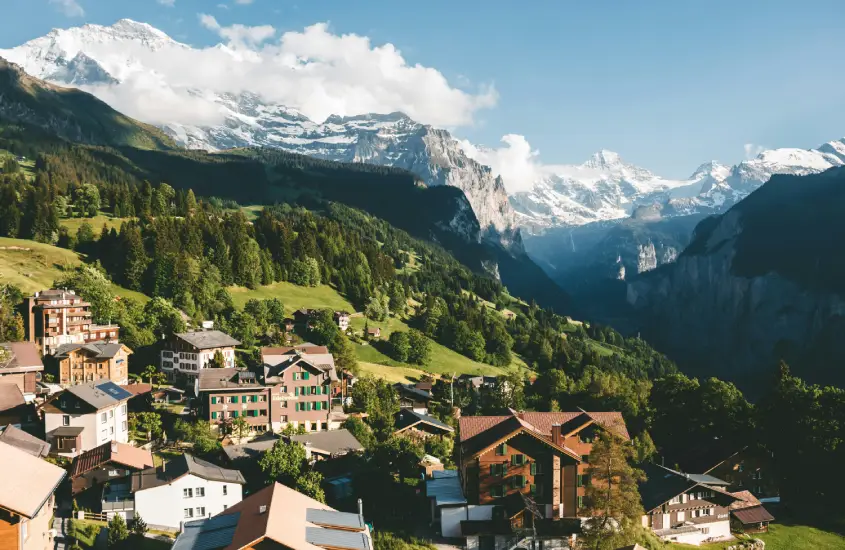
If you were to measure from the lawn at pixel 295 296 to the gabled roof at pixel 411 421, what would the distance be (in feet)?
175

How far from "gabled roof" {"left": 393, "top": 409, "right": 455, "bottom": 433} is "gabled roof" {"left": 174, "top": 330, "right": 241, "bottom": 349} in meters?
27.3

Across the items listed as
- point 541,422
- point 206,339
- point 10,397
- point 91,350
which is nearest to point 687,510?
point 541,422

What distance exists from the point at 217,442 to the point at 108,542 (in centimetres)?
2136

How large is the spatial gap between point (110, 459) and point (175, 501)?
6.36 meters

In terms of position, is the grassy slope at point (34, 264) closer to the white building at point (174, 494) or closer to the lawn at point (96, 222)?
the lawn at point (96, 222)

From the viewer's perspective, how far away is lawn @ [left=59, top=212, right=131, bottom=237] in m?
138

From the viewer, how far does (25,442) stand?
2143 inches

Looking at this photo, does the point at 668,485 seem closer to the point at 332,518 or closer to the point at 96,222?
the point at 332,518

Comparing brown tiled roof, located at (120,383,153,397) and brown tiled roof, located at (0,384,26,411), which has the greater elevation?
brown tiled roof, located at (0,384,26,411)

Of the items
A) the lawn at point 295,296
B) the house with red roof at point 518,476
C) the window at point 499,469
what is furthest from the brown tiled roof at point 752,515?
the lawn at point 295,296

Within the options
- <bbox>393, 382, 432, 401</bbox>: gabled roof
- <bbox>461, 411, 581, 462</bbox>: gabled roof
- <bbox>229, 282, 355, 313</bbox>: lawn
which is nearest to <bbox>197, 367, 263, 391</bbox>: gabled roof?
<bbox>461, 411, 581, 462</bbox>: gabled roof

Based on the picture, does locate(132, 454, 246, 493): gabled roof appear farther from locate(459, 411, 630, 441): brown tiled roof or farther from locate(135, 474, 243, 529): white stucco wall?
locate(459, 411, 630, 441): brown tiled roof

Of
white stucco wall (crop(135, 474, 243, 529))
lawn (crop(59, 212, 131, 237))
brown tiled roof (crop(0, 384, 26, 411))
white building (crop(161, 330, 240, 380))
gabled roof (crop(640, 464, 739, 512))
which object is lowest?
gabled roof (crop(640, 464, 739, 512))

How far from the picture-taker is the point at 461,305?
186 metres
